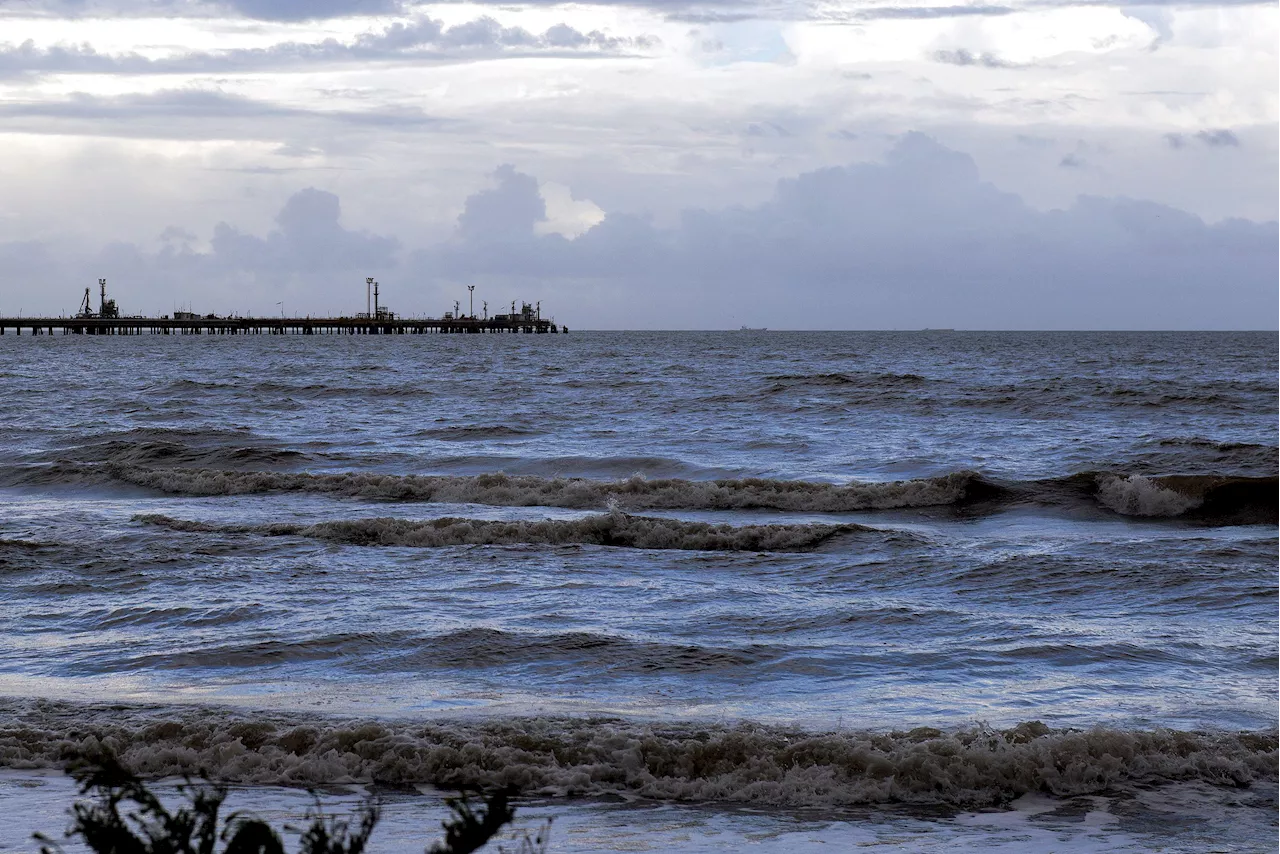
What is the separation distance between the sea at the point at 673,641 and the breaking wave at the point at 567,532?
0.23 ft

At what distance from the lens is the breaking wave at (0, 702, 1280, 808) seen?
6535 mm

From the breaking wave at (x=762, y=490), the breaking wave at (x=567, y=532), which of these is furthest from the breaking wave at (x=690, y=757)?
the breaking wave at (x=762, y=490)

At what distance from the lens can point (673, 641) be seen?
9.55m

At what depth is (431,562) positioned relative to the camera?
1366 cm

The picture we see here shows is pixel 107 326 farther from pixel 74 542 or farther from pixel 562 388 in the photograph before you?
pixel 74 542

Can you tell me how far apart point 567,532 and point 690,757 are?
9.20m

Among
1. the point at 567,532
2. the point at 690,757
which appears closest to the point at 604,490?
the point at 567,532

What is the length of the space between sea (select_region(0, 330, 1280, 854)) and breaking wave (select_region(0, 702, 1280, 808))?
21 mm

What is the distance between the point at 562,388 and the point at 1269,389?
84.2ft

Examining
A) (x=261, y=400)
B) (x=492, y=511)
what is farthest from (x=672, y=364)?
(x=492, y=511)

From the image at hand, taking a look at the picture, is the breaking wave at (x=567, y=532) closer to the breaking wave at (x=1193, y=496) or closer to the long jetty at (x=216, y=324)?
the breaking wave at (x=1193, y=496)

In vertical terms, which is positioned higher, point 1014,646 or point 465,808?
point 465,808

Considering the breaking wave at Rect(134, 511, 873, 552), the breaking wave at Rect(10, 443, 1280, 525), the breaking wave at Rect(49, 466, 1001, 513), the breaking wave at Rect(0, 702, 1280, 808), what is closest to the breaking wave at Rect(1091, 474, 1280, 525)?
the breaking wave at Rect(10, 443, 1280, 525)

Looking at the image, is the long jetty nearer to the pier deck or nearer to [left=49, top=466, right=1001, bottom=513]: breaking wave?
the pier deck
